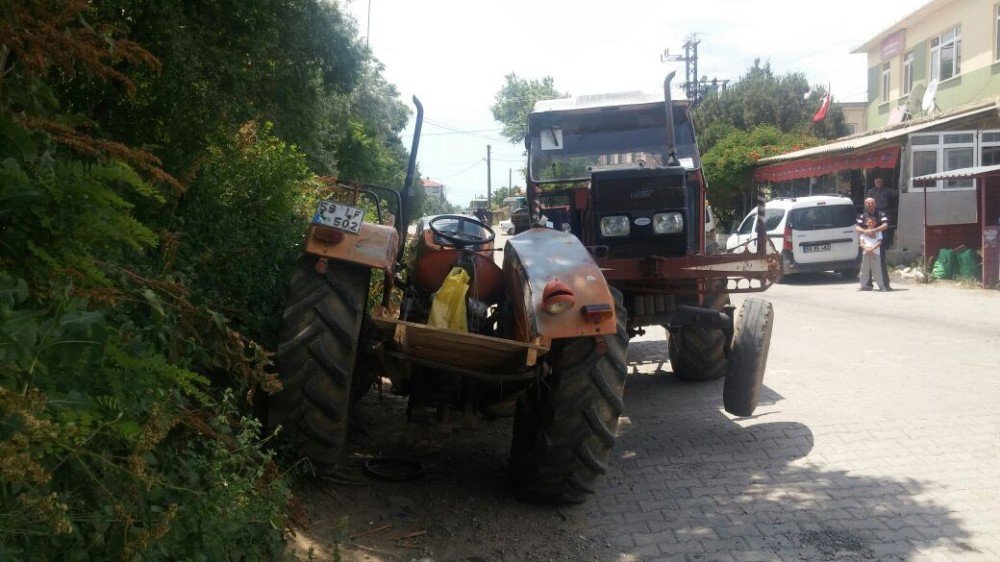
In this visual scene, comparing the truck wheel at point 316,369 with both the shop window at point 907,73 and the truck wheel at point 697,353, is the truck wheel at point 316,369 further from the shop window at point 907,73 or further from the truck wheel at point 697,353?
the shop window at point 907,73

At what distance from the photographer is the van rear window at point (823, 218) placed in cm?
1805

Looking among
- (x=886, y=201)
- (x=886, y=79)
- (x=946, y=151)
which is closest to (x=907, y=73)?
(x=886, y=79)

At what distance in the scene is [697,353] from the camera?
7.91 m

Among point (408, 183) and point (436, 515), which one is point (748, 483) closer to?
point (436, 515)

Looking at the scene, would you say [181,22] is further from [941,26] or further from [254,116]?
[941,26]

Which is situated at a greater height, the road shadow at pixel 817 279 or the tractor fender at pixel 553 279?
the tractor fender at pixel 553 279

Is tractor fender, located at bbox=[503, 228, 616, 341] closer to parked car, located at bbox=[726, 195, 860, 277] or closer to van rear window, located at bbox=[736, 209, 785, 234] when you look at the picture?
parked car, located at bbox=[726, 195, 860, 277]

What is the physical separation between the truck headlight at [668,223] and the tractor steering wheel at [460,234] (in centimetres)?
176

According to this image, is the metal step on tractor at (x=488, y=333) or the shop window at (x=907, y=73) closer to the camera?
the metal step on tractor at (x=488, y=333)

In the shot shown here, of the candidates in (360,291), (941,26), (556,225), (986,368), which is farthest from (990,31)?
(360,291)

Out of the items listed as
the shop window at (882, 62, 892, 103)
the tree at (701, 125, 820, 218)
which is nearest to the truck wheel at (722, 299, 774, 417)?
the tree at (701, 125, 820, 218)

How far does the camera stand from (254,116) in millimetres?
7500

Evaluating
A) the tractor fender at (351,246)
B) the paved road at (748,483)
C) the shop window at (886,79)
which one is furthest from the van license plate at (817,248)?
the shop window at (886,79)

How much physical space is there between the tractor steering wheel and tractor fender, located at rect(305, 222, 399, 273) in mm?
503
